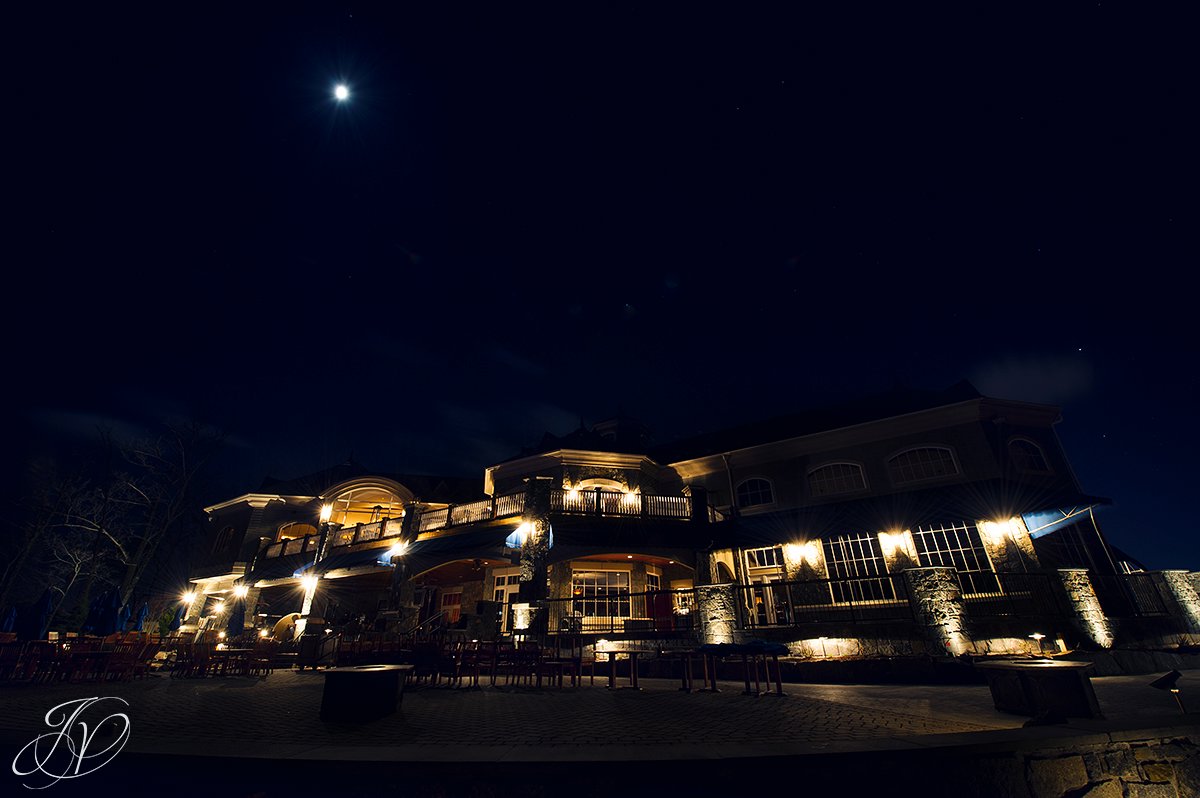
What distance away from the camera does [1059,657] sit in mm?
10219

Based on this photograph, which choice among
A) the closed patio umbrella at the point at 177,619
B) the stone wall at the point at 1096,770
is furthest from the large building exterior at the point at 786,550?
the stone wall at the point at 1096,770

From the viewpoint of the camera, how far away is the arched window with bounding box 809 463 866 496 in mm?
18016

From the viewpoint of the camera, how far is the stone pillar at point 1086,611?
1148cm

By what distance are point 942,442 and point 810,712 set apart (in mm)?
14722

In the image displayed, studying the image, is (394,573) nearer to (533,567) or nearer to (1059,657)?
(533,567)

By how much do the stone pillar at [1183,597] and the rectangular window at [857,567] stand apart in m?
6.52

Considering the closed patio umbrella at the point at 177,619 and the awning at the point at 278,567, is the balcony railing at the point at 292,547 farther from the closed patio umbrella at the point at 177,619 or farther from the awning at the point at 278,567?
the closed patio umbrella at the point at 177,619

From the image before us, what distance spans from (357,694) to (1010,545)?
707 inches

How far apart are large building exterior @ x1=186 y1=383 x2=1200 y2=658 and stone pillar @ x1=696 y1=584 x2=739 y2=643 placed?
5cm

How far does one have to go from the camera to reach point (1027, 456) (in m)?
16.5

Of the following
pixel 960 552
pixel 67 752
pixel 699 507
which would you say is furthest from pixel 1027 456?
pixel 67 752

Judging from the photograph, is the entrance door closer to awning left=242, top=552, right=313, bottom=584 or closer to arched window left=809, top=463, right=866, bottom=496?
awning left=242, top=552, right=313, bottom=584

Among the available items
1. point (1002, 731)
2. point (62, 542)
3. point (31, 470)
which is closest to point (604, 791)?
point (1002, 731)

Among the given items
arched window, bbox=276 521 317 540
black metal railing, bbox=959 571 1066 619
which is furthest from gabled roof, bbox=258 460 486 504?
black metal railing, bbox=959 571 1066 619
